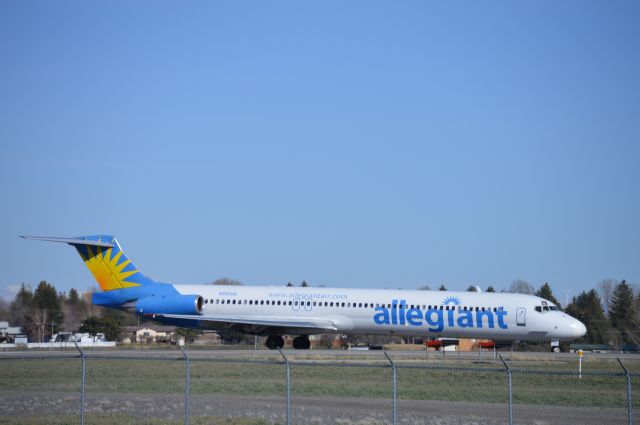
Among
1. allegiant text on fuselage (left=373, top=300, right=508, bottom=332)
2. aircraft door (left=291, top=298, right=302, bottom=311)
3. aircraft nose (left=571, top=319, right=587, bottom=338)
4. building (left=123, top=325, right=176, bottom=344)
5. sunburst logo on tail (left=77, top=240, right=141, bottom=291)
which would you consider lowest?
building (left=123, top=325, right=176, bottom=344)

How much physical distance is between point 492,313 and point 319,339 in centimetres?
Result: 1728

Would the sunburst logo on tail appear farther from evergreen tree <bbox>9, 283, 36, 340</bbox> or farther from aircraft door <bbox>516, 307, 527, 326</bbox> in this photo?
evergreen tree <bbox>9, 283, 36, 340</bbox>

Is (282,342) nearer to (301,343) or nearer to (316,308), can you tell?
(301,343)

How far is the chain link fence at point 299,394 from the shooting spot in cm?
1983

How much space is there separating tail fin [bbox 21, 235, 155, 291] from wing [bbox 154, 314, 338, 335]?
320 cm

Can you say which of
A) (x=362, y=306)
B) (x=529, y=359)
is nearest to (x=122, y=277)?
(x=362, y=306)

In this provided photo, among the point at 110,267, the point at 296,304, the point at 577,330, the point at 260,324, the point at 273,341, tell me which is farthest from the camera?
the point at 110,267

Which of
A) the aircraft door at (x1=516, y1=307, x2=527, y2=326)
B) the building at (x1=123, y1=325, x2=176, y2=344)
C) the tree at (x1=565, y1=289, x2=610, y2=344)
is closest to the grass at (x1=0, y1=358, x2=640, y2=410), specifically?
the aircraft door at (x1=516, y1=307, x2=527, y2=326)

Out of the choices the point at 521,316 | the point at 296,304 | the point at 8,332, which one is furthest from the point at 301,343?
the point at 8,332

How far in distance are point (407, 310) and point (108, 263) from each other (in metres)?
15.8

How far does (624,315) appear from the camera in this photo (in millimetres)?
76188

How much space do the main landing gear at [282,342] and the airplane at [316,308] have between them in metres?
0.05

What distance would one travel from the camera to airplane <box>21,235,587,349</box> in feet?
141

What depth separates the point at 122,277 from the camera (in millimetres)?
48875
